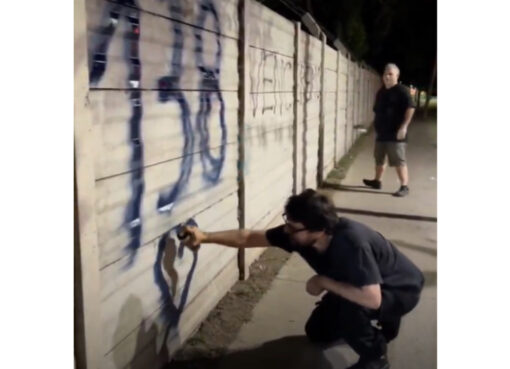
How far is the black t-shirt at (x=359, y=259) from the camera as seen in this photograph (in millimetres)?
1051

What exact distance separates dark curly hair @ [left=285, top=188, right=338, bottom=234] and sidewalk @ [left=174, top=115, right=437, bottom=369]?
0.24 ft

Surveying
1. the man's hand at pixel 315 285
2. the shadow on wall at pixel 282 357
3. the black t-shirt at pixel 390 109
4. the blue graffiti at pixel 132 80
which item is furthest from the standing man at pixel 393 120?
the blue graffiti at pixel 132 80

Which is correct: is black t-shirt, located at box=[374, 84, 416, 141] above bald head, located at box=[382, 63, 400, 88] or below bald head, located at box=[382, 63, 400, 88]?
below

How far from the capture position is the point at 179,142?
1.28 m

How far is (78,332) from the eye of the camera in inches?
40.3

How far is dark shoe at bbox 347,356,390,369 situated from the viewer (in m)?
1.09

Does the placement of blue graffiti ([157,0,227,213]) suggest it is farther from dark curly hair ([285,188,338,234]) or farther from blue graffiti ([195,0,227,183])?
dark curly hair ([285,188,338,234])

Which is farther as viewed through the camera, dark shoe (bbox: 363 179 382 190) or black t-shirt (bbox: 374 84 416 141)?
dark shoe (bbox: 363 179 382 190)

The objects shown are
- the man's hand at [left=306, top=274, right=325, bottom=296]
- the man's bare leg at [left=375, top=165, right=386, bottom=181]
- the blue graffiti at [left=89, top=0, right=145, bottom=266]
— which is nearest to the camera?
the blue graffiti at [left=89, top=0, right=145, bottom=266]

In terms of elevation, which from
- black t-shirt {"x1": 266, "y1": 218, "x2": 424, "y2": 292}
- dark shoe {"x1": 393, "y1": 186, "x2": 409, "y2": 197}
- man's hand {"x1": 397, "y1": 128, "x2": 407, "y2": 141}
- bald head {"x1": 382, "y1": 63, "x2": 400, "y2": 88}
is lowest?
black t-shirt {"x1": 266, "y1": 218, "x2": 424, "y2": 292}

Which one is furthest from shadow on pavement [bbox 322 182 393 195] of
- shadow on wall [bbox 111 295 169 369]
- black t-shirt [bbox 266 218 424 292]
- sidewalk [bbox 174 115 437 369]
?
shadow on wall [bbox 111 295 169 369]

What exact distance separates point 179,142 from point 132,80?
24 centimetres
